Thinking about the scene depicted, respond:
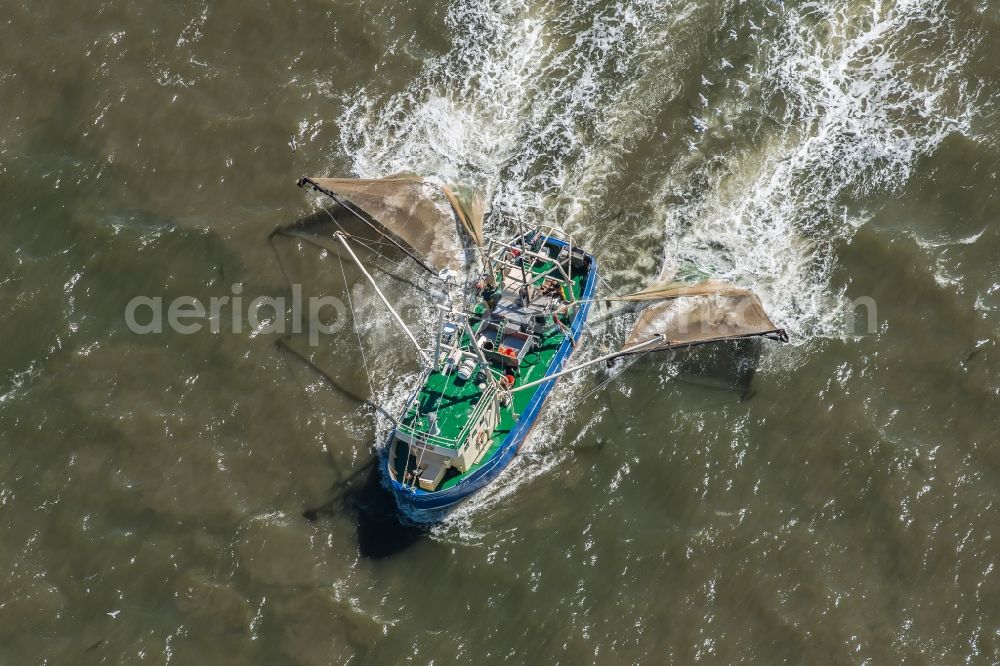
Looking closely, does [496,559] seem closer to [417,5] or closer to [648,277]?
[648,277]

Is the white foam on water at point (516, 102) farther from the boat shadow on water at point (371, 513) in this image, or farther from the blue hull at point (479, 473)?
the boat shadow on water at point (371, 513)

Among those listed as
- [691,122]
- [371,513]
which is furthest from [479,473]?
[691,122]

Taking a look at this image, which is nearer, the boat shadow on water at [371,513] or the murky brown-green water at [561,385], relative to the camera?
the murky brown-green water at [561,385]

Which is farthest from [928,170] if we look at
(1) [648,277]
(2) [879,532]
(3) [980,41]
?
(2) [879,532]

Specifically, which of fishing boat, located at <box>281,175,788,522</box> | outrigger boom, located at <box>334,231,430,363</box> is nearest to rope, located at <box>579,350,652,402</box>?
fishing boat, located at <box>281,175,788,522</box>

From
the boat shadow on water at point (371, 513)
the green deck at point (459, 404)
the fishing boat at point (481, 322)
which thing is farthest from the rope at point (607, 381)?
the boat shadow on water at point (371, 513)

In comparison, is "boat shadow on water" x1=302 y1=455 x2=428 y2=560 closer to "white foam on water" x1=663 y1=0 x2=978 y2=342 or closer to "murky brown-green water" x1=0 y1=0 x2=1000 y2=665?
"murky brown-green water" x1=0 y1=0 x2=1000 y2=665
